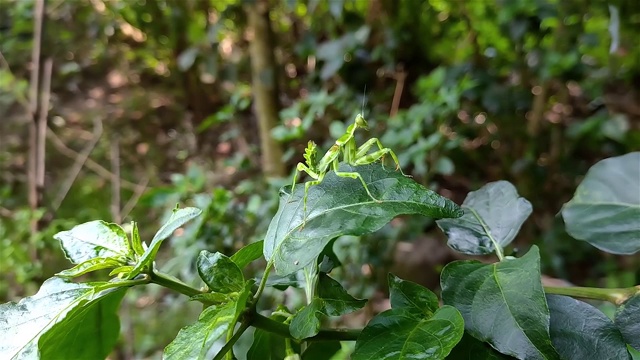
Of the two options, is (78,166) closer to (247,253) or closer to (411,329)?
(247,253)

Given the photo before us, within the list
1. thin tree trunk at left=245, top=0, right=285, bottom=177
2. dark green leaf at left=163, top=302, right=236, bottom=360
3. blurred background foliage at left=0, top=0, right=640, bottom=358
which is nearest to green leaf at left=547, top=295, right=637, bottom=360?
dark green leaf at left=163, top=302, right=236, bottom=360

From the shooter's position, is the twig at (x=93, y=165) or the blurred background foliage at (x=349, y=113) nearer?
the blurred background foliage at (x=349, y=113)

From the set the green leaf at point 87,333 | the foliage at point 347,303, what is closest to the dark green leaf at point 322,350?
the foliage at point 347,303

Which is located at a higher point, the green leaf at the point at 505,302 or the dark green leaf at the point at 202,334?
the dark green leaf at the point at 202,334

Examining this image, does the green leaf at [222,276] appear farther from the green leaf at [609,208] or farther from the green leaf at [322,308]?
the green leaf at [609,208]

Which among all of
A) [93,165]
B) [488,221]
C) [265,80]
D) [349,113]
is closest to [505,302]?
[488,221]

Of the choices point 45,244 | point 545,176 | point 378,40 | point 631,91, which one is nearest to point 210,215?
point 45,244

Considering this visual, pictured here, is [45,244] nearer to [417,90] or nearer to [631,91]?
[417,90]
